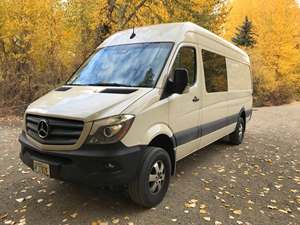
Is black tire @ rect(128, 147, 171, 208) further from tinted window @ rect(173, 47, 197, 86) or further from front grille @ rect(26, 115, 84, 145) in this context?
tinted window @ rect(173, 47, 197, 86)

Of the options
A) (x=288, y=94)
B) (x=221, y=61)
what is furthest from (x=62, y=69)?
(x=288, y=94)

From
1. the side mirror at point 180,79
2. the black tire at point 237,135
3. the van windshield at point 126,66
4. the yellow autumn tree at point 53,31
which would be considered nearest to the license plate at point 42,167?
the van windshield at point 126,66

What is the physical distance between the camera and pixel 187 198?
4.27 m

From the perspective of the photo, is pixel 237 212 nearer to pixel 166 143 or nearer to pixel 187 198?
pixel 187 198

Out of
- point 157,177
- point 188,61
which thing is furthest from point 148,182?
point 188,61

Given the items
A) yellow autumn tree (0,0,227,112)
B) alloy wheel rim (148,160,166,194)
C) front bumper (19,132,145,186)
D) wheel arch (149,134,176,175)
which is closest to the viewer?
front bumper (19,132,145,186)

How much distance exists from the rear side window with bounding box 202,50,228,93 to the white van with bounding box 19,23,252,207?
34 millimetres

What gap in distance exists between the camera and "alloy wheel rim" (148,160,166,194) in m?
3.86

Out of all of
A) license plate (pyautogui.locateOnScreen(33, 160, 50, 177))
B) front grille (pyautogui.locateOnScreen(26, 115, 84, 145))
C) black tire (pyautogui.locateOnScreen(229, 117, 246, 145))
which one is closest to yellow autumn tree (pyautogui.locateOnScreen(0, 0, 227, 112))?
black tire (pyautogui.locateOnScreen(229, 117, 246, 145))

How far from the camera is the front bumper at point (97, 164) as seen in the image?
327 centimetres

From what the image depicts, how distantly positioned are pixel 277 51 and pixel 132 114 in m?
26.0

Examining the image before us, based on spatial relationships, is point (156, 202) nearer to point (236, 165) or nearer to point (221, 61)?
point (236, 165)

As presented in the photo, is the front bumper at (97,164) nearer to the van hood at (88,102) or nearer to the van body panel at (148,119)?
the van body panel at (148,119)

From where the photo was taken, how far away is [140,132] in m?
3.55
